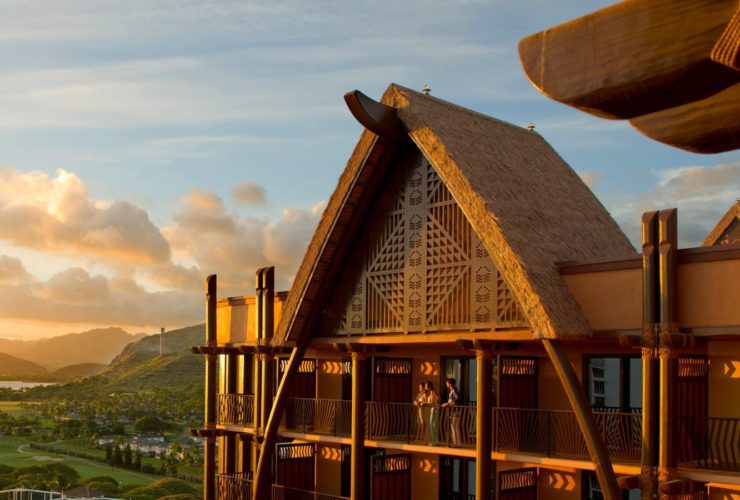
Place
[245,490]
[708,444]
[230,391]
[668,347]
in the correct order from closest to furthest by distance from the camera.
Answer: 1. [668,347]
2. [708,444]
3. [245,490]
4. [230,391]

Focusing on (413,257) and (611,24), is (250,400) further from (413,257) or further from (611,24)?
(611,24)

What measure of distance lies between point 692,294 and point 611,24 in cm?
1440

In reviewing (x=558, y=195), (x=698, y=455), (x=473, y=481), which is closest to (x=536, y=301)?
(x=698, y=455)

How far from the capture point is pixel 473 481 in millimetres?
23906

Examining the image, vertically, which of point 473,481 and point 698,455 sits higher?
point 698,455

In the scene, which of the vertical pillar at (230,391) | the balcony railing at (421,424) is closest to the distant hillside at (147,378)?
the vertical pillar at (230,391)

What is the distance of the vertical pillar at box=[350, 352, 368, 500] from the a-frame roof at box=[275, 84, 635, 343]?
216 centimetres

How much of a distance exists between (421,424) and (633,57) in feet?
63.6

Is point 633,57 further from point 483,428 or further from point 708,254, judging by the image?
point 483,428

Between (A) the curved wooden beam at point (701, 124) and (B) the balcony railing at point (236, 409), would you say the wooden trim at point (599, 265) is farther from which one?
(A) the curved wooden beam at point (701, 124)

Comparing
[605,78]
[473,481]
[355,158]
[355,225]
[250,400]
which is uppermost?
[355,158]

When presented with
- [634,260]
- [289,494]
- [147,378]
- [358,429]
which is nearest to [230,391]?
[289,494]

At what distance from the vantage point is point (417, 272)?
21.4 m

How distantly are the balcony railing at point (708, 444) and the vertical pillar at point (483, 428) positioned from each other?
12.7ft
